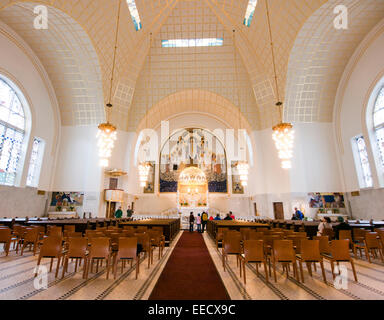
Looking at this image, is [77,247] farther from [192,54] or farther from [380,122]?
[192,54]

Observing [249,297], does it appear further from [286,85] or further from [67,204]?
[67,204]

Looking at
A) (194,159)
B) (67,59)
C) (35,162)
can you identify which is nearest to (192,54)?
(67,59)

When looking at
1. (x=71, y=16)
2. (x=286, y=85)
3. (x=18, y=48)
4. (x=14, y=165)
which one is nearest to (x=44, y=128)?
(x=14, y=165)

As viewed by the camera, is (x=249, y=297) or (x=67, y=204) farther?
(x=67, y=204)

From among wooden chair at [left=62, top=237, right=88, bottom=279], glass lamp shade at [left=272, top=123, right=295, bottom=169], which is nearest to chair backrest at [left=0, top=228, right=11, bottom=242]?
wooden chair at [left=62, top=237, right=88, bottom=279]

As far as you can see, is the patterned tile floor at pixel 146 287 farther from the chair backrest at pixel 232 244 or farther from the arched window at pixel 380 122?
the arched window at pixel 380 122

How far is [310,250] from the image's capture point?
363cm

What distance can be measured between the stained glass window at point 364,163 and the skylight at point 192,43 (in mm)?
12724

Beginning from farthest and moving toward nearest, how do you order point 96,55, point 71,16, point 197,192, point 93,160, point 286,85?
point 197,192, point 93,160, point 286,85, point 96,55, point 71,16

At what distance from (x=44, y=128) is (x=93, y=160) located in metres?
3.95

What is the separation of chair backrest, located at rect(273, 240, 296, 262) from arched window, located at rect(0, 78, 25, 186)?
14448 millimetres

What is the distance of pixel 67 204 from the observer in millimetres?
13922

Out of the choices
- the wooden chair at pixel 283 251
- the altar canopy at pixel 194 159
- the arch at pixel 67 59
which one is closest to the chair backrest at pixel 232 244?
the wooden chair at pixel 283 251

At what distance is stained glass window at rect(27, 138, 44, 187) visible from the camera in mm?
12864
